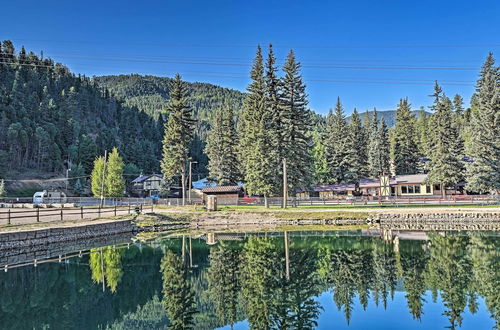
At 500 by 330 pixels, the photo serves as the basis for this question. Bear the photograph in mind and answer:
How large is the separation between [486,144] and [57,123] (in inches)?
4428

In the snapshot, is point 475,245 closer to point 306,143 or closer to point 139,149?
point 306,143

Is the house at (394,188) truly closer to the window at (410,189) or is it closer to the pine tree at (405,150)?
the window at (410,189)

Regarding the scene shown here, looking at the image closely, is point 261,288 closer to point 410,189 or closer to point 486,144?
point 486,144

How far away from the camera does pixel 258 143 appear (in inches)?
1826

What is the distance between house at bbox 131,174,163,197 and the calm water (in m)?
73.0

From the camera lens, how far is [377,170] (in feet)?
266

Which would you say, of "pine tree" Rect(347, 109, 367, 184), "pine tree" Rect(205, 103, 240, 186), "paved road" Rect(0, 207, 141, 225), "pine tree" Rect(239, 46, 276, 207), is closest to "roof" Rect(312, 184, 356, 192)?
"pine tree" Rect(347, 109, 367, 184)

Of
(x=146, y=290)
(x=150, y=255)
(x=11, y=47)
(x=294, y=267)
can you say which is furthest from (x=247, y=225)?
(x=11, y=47)

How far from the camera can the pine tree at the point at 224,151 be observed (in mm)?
66562

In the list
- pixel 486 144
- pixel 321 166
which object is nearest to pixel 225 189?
pixel 321 166

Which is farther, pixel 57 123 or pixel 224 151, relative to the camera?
pixel 57 123

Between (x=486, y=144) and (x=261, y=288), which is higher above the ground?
(x=486, y=144)

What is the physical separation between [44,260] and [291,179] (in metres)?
30.1

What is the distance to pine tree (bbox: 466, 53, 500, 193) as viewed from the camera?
4741 cm
